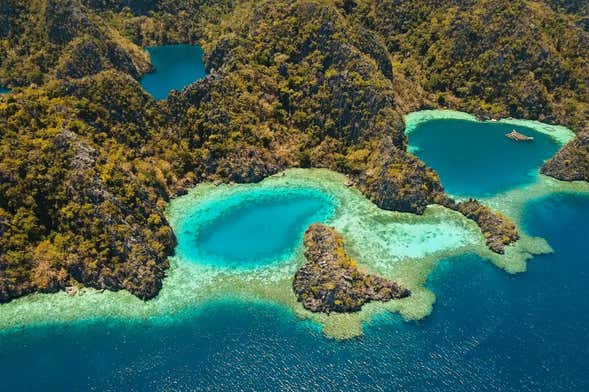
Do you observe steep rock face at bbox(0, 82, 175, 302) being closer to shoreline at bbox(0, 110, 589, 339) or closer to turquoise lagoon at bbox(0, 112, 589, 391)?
shoreline at bbox(0, 110, 589, 339)

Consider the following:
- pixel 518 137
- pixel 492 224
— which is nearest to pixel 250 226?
pixel 492 224

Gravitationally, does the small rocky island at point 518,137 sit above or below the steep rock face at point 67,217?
below

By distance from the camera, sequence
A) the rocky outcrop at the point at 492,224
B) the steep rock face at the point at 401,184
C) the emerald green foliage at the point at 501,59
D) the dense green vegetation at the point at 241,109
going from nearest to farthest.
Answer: the dense green vegetation at the point at 241,109 → the rocky outcrop at the point at 492,224 → the steep rock face at the point at 401,184 → the emerald green foliage at the point at 501,59

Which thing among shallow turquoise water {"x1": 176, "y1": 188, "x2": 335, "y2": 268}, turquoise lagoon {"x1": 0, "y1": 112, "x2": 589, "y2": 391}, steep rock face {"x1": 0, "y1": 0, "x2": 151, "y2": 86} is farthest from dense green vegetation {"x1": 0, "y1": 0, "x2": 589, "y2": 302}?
shallow turquoise water {"x1": 176, "y1": 188, "x2": 335, "y2": 268}

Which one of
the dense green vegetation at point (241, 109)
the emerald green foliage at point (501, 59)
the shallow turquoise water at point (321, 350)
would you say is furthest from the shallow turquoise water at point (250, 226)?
the emerald green foliage at point (501, 59)

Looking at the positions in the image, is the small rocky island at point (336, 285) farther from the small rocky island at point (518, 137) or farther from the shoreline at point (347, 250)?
the small rocky island at point (518, 137)

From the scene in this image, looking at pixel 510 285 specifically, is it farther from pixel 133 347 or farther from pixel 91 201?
pixel 91 201

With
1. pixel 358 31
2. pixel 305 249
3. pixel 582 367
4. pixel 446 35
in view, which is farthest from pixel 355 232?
pixel 446 35
